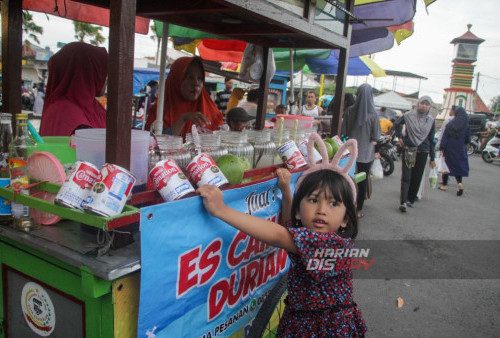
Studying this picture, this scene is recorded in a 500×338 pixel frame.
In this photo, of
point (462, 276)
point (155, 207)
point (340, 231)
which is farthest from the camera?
point (462, 276)

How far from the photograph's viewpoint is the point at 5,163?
1522 millimetres

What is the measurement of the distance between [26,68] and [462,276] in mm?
44024

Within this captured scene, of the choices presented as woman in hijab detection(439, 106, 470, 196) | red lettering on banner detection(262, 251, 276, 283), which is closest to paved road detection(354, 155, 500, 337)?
woman in hijab detection(439, 106, 470, 196)

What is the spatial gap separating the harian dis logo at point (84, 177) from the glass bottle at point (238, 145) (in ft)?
2.82

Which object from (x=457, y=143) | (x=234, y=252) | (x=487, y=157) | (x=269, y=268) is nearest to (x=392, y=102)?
(x=487, y=157)

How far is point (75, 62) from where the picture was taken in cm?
243

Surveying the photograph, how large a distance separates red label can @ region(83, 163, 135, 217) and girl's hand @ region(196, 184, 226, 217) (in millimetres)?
275

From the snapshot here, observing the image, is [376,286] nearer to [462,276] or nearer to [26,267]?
[462,276]

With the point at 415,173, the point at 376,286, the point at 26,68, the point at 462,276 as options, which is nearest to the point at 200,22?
the point at 376,286

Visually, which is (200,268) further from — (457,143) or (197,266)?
(457,143)

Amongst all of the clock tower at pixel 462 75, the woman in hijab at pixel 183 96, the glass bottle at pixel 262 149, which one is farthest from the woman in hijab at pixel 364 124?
the clock tower at pixel 462 75

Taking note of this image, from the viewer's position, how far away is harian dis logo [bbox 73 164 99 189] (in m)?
1.13

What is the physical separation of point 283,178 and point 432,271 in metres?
2.90

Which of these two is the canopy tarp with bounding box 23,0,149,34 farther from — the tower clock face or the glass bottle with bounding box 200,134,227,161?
the tower clock face
